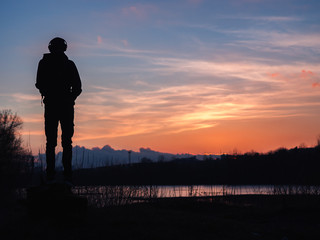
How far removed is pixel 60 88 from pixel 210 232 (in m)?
4.81

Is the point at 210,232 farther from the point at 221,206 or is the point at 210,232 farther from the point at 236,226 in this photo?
the point at 221,206

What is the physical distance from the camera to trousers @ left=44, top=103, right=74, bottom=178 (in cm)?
882

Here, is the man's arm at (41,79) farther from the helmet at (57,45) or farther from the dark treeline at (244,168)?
the dark treeline at (244,168)

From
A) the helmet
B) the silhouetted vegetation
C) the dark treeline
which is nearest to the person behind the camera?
the helmet

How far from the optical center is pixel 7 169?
3447 cm

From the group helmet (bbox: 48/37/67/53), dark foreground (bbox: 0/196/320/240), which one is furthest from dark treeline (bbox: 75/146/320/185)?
helmet (bbox: 48/37/67/53)

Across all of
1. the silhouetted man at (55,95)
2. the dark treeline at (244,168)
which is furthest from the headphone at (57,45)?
the dark treeline at (244,168)

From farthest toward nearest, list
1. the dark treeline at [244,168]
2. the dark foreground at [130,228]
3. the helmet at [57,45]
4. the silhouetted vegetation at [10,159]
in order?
1. the dark treeline at [244,168]
2. the silhouetted vegetation at [10,159]
3. the helmet at [57,45]
4. the dark foreground at [130,228]

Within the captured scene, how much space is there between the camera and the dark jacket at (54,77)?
8.83m

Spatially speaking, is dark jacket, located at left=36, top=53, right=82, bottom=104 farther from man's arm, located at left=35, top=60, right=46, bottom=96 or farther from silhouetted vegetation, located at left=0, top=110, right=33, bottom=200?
silhouetted vegetation, located at left=0, top=110, right=33, bottom=200

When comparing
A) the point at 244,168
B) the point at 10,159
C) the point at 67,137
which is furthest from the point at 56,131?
the point at 244,168

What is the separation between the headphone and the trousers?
1300 millimetres

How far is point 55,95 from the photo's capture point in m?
8.83

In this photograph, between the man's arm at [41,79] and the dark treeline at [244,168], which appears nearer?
the man's arm at [41,79]
